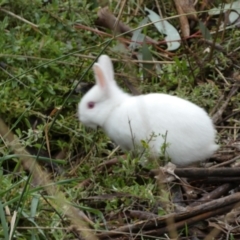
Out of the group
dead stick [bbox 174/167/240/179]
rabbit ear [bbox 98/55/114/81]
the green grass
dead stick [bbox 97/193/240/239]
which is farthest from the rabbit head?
dead stick [bbox 97/193/240/239]

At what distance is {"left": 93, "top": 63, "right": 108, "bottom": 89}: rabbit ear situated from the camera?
186 inches

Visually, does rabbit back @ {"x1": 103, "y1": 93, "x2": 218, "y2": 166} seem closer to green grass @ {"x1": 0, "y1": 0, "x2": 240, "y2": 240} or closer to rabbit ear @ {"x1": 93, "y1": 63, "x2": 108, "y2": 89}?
green grass @ {"x1": 0, "y1": 0, "x2": 240, "y2": 240}

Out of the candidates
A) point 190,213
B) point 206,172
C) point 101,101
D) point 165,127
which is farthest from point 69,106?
point 190,213

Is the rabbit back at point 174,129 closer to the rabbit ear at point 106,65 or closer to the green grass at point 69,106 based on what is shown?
the green grass at point 69,106

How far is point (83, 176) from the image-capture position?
4.70m

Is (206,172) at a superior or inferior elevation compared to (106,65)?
inferior

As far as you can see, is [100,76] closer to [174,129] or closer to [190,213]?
[174,129]

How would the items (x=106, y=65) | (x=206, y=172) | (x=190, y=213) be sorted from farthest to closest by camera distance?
(x=106, y=65), (x=206, y=172), (x=190, y=213)

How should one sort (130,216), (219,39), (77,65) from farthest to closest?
(219,39)
(77,65)
(130,216)

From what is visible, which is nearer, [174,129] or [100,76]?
[174,129]

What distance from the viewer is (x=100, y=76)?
476 cm

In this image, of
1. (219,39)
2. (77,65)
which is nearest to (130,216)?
(77,65)

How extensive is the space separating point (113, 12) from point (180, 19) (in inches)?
20.1

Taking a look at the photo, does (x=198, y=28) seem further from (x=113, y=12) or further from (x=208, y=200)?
(x=208, y=200)
